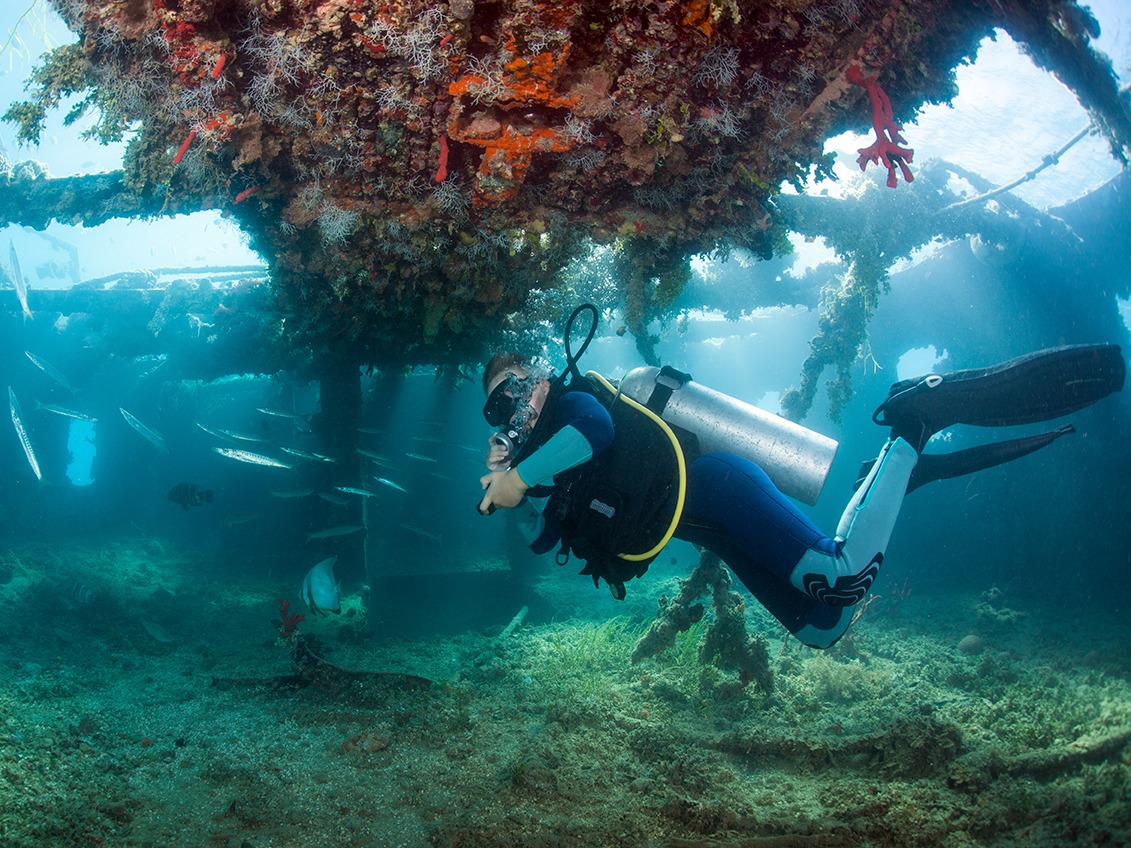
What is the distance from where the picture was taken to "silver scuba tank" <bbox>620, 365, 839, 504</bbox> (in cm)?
467

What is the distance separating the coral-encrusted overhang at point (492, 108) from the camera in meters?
3.03

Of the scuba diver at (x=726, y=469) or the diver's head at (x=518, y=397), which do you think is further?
the diver's head at (x=518, y=397)

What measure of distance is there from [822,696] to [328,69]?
8.37 metres

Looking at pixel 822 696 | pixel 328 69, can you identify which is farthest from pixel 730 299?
pixel 328 69

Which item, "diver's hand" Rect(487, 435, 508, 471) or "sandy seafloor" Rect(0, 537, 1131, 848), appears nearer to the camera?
"sandy seafloor" Rect(0, 537, 1131, 848)

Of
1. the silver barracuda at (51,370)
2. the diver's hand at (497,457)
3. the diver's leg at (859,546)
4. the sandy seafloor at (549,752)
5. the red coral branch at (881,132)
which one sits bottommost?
the sandy seafloor at (549,752)

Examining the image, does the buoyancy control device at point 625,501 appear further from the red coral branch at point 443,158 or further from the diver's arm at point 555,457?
the red coral branch at point 443,158

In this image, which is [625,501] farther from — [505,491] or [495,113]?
[495,113]

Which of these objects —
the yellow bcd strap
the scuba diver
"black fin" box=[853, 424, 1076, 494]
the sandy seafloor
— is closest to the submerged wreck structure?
the scuba diver

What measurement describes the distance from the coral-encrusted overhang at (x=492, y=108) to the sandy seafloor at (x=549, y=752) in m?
4.21

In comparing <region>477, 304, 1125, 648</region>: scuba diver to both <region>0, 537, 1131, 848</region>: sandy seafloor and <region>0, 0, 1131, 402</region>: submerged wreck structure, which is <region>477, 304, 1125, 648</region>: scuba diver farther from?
<region>0, 537, 1131, 848</region>: sandy seafloor

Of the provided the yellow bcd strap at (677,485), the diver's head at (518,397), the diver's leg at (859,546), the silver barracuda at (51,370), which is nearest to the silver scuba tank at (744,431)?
the diver's leg at (859,546)

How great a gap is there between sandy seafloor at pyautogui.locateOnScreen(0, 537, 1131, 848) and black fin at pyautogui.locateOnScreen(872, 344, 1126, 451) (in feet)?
8.18

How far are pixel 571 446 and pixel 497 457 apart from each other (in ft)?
1.91
